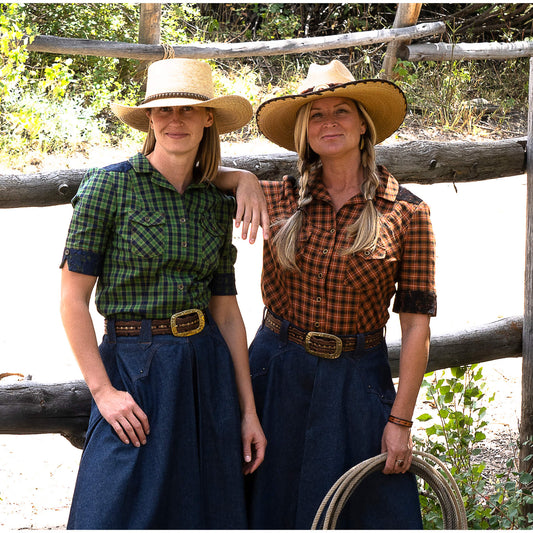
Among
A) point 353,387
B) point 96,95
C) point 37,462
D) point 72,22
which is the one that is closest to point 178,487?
point 353,387

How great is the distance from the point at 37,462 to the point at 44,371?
2.87 feet

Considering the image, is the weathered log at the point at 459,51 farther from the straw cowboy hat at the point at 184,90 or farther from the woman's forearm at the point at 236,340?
the woman's forearm at the point at 236,340

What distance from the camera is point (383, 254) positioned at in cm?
232

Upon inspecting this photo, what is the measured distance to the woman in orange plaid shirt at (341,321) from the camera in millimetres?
2350

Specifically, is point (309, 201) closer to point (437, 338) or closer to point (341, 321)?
point (341, 321)

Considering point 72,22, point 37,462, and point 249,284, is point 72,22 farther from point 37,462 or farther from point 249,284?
point 37,462

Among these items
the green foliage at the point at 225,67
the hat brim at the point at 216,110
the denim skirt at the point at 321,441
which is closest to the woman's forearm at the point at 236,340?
the denim skirt at the point at 321,441

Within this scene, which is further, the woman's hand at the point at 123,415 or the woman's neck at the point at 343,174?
the woman's neck at the point at 343,174

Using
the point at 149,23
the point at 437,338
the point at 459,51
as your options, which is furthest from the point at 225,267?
the point at 459,51

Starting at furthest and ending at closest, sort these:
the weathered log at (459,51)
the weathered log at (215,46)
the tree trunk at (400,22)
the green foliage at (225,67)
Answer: the weathered log at (459,51) → the tree trunk at (400,22) → the green foliage at (225,67) → the weathered log at (215,46)

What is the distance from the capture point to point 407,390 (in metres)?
2.33

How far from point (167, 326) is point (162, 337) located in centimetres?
3

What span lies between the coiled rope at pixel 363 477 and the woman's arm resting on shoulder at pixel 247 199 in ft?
2.29

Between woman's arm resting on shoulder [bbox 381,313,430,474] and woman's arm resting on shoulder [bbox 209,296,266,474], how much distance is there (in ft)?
1.19
